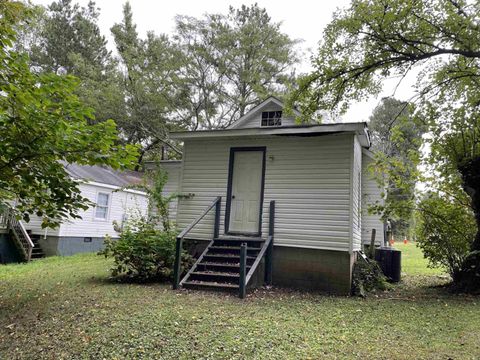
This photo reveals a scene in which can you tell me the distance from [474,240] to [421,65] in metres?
4.61

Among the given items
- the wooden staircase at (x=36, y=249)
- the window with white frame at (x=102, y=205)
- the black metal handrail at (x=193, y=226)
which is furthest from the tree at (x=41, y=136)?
the window with white frame at (x=102, y=205)

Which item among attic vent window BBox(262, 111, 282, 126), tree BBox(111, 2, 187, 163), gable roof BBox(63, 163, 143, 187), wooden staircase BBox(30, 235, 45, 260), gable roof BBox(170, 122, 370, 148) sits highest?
tree BBox(111, 2, 187, 163)

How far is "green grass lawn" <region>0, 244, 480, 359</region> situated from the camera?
3660mm

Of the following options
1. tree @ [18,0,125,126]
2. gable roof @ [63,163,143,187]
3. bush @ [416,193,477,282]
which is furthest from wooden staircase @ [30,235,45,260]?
bush @ [416,193,477,282]

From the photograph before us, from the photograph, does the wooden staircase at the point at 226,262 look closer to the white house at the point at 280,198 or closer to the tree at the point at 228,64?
the white house at the point at 280,198

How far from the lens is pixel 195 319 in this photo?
4555 mm

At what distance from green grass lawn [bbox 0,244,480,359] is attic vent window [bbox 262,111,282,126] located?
23.4ft

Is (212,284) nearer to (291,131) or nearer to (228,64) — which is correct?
(291,131)

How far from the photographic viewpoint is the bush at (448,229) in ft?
26.3

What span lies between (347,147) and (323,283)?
3.06 metres

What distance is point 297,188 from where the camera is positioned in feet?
25.8

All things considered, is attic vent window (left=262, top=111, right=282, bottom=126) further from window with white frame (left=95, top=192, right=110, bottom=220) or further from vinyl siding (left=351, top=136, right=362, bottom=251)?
window with white frame (left=95, top=192, right=110, bottom=220)

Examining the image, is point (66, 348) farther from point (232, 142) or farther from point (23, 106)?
point (232, 142)

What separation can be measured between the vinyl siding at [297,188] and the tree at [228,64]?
13.0 meters
